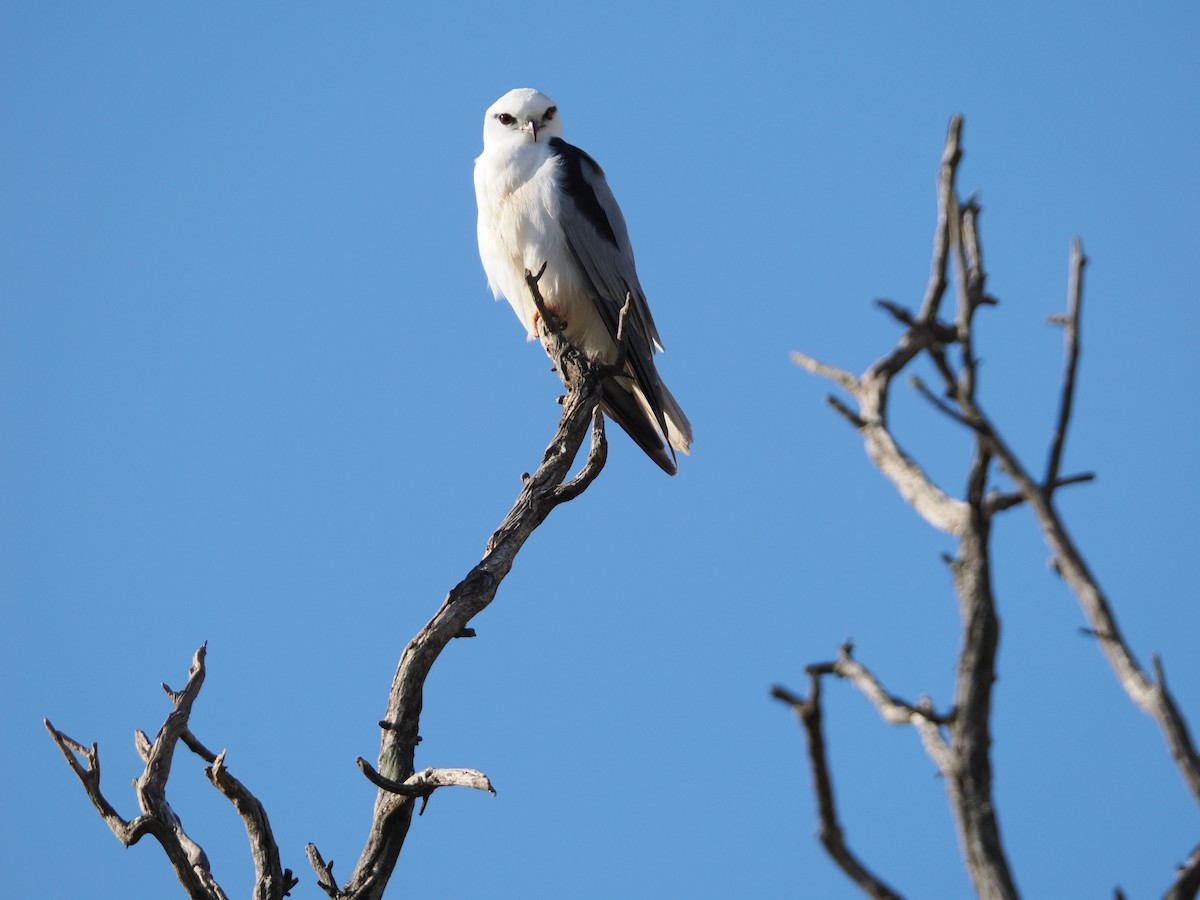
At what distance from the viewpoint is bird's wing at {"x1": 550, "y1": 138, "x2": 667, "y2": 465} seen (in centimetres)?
680

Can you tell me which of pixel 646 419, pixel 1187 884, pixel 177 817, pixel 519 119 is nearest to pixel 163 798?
pixel 177 817

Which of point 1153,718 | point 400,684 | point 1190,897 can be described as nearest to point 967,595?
point 1153,718

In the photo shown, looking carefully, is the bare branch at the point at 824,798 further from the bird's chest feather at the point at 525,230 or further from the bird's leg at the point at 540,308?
the bird's chest feather at the point at 525,230

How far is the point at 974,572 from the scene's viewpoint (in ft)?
6.47

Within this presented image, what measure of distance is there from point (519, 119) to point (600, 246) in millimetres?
1060

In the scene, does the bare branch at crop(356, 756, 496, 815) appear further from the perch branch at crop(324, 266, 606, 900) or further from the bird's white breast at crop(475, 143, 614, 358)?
the bird's white breast at crop(475, 143, 614, 358)

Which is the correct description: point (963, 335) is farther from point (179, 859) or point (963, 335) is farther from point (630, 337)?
point (630, 337)

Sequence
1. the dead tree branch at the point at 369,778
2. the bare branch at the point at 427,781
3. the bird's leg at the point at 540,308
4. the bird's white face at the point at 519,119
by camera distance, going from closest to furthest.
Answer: the bare branch at the point at 427,781, the dead tree branch at the point at 369,778, the bird's leg at the point at 540,308, the bird's white face at the point at 519,119

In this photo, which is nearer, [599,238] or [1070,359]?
[1070,359]

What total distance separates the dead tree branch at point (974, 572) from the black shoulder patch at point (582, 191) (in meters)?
4.90

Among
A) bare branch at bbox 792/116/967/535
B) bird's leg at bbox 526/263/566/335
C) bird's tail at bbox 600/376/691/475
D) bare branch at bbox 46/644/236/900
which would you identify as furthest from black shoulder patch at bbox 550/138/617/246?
bare branch at bbox 792/116/967/535

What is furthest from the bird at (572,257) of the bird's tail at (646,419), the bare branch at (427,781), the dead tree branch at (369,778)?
the bare branch at (427,781)

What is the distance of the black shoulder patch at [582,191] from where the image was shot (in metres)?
6.92

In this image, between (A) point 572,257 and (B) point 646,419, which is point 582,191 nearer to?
(A) point 572,257
